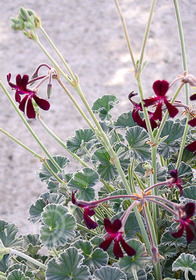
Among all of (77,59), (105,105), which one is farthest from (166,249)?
(77,59)

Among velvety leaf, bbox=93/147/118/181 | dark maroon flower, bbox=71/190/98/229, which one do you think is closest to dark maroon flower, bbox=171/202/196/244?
dark maroon flower, bbox=71/190/98/229

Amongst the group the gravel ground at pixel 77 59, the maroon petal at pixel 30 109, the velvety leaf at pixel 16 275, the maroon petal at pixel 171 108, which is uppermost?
the gravel ground at pixel 77 59

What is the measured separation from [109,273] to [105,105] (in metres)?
0.33

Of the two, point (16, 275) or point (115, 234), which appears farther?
point (16, 275)

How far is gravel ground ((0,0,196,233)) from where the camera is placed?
1.77m

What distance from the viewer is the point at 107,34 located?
2.38 metres

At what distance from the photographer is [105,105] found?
793 millimetres

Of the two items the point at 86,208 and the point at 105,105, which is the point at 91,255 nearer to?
the point at 86,208

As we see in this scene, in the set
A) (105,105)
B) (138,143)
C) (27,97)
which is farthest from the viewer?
(105,105)

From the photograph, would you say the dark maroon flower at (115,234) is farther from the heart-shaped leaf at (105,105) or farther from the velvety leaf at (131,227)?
the heart-shaped leaf at (105,105)

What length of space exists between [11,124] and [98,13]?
96 cm

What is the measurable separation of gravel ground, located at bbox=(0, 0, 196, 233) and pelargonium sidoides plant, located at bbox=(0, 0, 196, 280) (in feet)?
2.91

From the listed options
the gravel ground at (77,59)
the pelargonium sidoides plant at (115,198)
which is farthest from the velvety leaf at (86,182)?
the gravel ground at (77,59)

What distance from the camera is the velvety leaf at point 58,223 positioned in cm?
56
